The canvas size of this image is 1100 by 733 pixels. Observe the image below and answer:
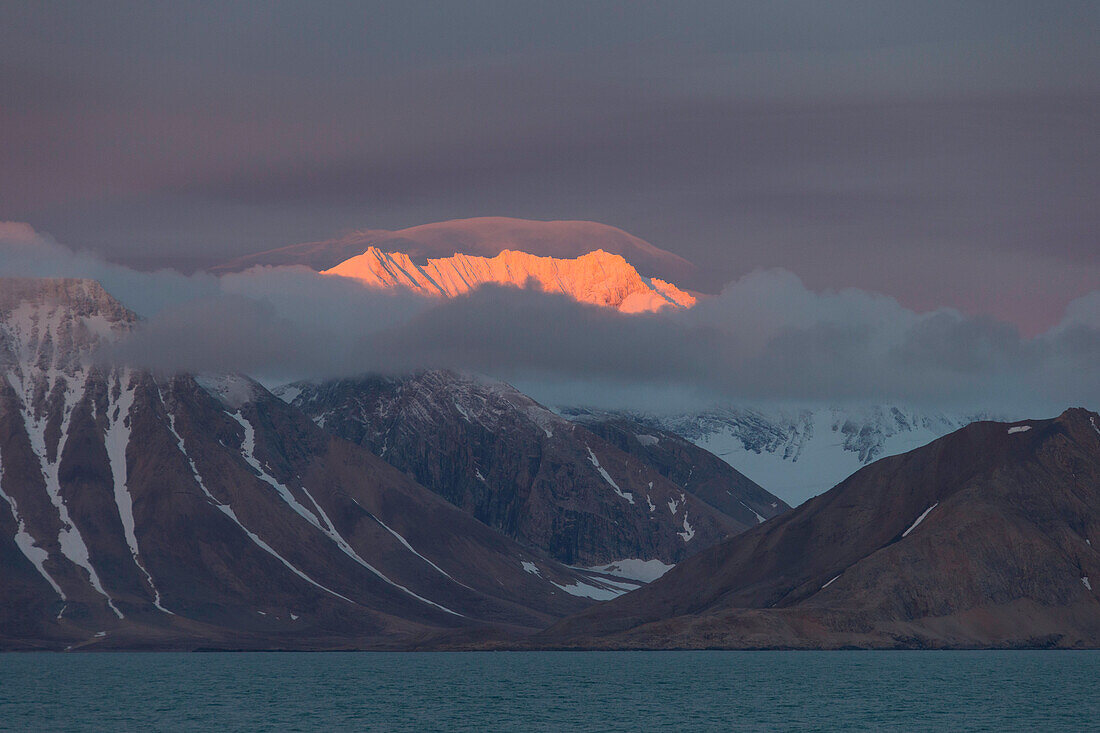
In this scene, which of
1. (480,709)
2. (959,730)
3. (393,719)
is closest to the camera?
(959,730)

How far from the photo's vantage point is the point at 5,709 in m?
189

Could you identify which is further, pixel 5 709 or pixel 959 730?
pixel 5 709

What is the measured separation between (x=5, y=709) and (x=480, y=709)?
55.0m

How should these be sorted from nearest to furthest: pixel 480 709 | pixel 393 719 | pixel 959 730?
pixel 959 730
pixel 393 719
pixel 480 709

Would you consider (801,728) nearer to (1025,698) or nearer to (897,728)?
(897,728)

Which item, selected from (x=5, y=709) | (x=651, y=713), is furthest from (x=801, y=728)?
(x=5, y=709)

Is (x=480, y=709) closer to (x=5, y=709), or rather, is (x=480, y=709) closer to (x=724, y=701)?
(x=724, y=701)

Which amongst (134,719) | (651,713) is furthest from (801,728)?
(134,719)

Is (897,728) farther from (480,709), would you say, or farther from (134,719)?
(134,719)

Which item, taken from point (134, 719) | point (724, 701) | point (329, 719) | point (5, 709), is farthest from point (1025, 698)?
point (5, 709)

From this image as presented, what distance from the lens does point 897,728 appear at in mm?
164500

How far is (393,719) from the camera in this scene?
174500 millimetres

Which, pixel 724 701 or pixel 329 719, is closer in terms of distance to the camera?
pixel 329 719

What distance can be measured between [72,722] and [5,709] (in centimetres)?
2197
